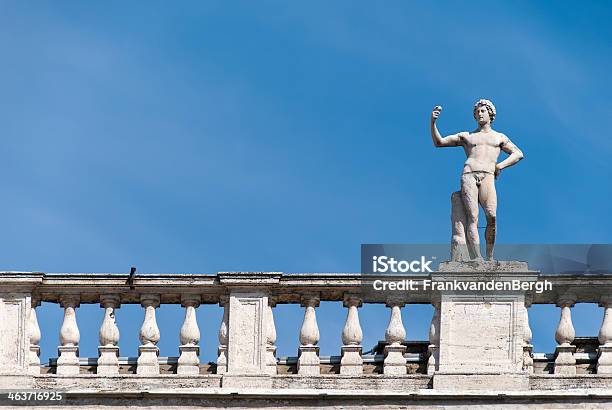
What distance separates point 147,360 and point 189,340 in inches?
26.0

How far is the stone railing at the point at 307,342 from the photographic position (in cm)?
3681

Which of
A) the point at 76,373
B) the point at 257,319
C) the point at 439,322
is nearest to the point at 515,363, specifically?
the point at 439,322

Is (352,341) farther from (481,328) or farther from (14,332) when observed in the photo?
(14,332)

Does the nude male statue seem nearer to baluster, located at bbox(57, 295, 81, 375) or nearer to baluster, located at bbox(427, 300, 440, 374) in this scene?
baluster, located at bbox(427, 300, 440, 374)

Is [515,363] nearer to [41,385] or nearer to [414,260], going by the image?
[414,260]

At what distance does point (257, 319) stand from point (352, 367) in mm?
1495

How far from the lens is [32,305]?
124 feet

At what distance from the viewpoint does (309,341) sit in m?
37.4

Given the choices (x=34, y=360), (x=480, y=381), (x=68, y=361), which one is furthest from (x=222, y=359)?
(x=480, y=381)

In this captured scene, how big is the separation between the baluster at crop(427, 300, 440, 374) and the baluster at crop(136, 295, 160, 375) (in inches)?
149

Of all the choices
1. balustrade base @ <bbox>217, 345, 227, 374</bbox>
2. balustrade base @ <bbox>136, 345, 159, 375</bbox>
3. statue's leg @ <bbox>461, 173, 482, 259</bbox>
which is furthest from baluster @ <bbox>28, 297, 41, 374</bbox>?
statue's leg @ <bbox>461, 173, 482, 259</bbox>

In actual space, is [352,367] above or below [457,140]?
below

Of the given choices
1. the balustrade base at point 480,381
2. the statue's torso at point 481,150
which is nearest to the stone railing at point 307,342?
the balustrade base at point 480,381

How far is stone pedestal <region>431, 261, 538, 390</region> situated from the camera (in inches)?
1444
